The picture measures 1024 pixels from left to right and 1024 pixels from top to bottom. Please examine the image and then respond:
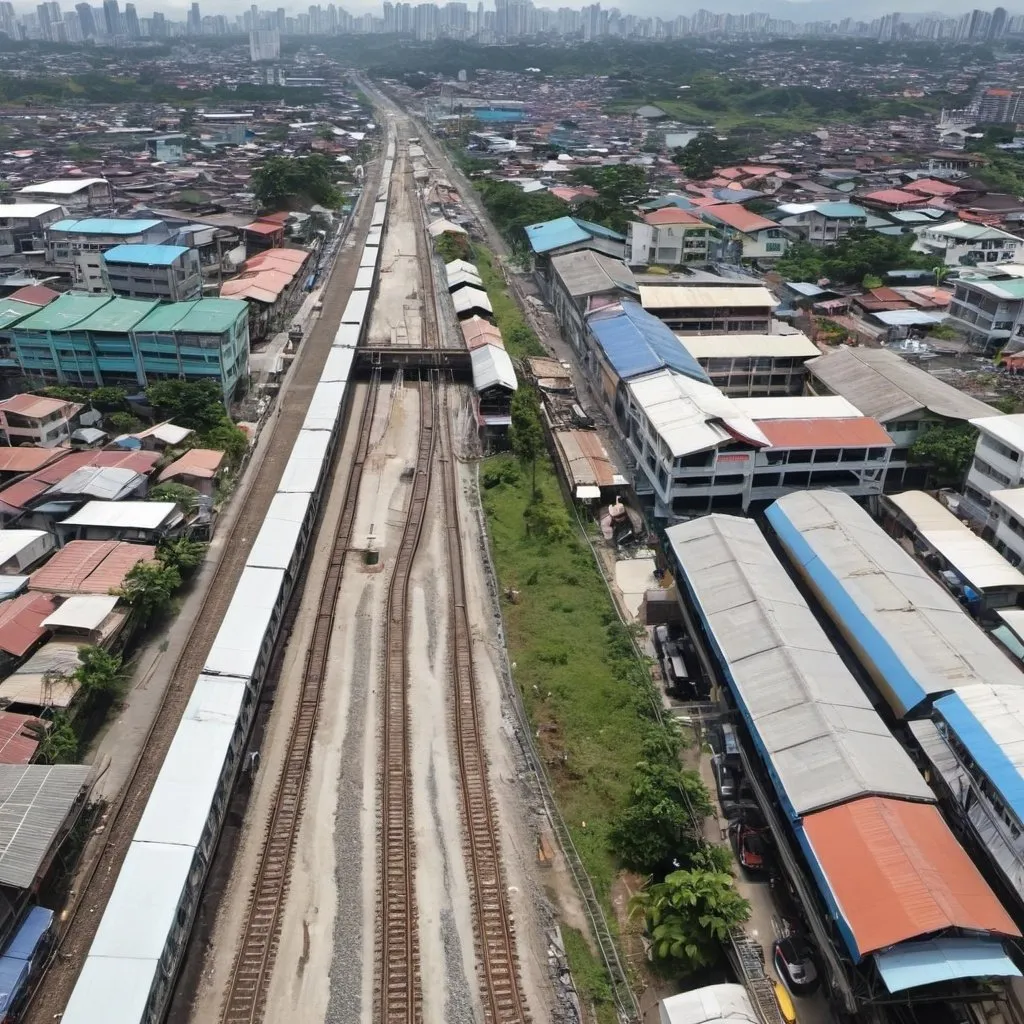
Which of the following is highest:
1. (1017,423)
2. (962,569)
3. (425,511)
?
(1017,423)

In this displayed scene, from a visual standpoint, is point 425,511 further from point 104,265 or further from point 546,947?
point 104,265

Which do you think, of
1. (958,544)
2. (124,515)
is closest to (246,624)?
(124,515)

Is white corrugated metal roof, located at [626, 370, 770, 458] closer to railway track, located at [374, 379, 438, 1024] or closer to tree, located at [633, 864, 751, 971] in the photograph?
railway track, located at [374, 379, 438, 1024]

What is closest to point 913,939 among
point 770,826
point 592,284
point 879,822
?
point 879,822

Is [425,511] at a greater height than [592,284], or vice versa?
[592,284]

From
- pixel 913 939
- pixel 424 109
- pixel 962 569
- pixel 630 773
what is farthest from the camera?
pixel 424 109

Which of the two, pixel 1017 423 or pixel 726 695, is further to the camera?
pixel 1017 423

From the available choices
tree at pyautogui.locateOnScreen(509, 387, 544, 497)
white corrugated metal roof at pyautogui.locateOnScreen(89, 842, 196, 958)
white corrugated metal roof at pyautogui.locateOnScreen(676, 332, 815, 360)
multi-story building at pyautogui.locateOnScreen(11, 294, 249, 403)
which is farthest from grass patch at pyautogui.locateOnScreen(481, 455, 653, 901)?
multi-story building at pyautogui.locateOnScreen(11, 294, 249, 403)
